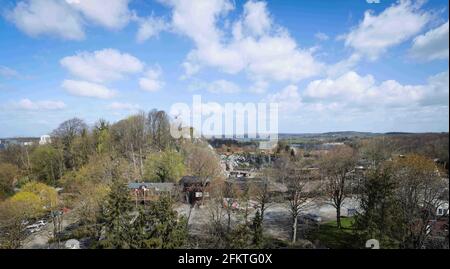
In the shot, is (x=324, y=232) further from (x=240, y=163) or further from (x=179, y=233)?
(x=179, y=233)

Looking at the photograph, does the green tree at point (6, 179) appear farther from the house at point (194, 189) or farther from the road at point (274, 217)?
the road at point (274, 217)

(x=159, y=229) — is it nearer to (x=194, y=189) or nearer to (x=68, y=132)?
(x=194, y=189)

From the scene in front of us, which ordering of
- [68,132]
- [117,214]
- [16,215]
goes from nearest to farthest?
[117,214]
[16,215]
[68,132]

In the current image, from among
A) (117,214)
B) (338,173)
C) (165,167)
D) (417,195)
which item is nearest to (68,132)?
(165,167)

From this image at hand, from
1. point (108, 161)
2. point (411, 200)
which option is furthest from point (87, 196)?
point (411, 200)
